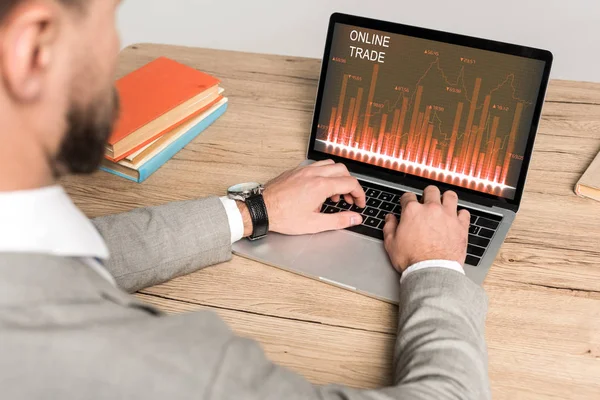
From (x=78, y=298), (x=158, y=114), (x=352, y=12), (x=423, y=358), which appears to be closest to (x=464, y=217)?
(x=423, y=358)

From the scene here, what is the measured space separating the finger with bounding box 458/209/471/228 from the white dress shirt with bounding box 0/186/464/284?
663mm

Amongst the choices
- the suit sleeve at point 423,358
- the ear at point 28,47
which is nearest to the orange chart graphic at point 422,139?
the suit sleeve at point 423,358

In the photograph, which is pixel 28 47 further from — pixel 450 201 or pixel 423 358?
pixel 450 201

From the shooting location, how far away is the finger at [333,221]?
1369 millimetres

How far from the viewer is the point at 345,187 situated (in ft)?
4.65

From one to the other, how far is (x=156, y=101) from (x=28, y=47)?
2.89 ft

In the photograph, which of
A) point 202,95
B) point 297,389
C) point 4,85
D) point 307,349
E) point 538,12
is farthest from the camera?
point 538,12

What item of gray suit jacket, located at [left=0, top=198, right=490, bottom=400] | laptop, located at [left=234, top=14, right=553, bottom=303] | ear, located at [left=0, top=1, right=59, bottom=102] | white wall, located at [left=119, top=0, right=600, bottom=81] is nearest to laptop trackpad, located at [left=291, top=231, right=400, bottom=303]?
laptop, located at [left=234, top=14, right=553, bottom=303]

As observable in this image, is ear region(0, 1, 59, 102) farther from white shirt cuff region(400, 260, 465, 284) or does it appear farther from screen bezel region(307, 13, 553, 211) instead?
screen bezel region(307, 13, 553, 211)

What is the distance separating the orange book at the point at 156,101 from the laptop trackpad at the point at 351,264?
428mm

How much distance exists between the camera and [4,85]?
753mm

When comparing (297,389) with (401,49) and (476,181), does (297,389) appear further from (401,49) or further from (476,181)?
(401,49)

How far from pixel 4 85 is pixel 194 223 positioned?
60 centimetres

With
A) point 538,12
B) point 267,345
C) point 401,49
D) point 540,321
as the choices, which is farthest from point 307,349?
point 538,12
